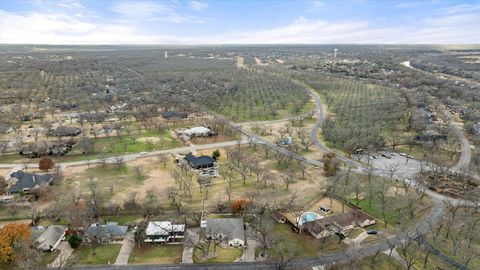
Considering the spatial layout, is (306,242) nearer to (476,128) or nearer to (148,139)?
(148,139)

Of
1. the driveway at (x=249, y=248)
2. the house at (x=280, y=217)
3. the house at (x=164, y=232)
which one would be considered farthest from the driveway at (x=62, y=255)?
the house at (x=280, y=217)

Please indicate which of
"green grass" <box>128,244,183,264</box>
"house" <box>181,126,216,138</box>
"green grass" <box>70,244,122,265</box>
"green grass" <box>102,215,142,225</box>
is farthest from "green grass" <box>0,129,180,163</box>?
"green grass" <box>128,244,183,264</box>

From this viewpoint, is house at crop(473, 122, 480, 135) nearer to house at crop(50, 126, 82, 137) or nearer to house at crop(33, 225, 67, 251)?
house at crop(33, 225, 67, 251)

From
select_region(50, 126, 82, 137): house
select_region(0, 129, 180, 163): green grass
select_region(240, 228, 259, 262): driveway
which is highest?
select_region(50, 126, 82, 137): house

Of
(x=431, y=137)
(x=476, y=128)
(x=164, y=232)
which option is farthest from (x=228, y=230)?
(x=476, y=128)

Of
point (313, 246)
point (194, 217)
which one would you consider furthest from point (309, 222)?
point (194, 217)

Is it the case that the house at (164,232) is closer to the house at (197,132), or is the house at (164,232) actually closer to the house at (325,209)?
the house at (325,209)
